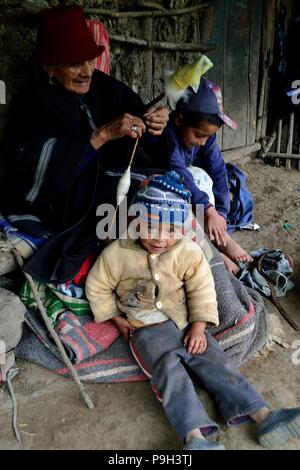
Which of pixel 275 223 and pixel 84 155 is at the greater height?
pixel 84 155

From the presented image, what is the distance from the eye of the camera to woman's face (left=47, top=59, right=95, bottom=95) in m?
2.18

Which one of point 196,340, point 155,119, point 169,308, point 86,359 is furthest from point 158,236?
point 86,359

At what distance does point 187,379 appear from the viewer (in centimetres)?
192

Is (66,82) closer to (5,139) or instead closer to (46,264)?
(5,139)

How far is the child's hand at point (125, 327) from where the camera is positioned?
7.19 ft

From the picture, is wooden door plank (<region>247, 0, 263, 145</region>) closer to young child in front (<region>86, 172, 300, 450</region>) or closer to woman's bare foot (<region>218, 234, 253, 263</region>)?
woman's bare foot (<region>218, 234, 253, 263</region>)

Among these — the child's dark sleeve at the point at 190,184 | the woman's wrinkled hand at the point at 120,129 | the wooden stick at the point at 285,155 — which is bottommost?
the wooden stick at the point at 285,155

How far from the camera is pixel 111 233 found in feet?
7.45

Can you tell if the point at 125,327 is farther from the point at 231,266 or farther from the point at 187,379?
the point at 231,266

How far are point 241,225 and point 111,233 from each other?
154 centimetres

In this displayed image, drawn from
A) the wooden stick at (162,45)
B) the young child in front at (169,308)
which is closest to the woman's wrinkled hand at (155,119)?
the young child in front at (169,308)

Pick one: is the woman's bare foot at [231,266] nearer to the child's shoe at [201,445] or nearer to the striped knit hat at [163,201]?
the striped knit hat at [163,201]

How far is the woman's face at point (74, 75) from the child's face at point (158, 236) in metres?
0.81
